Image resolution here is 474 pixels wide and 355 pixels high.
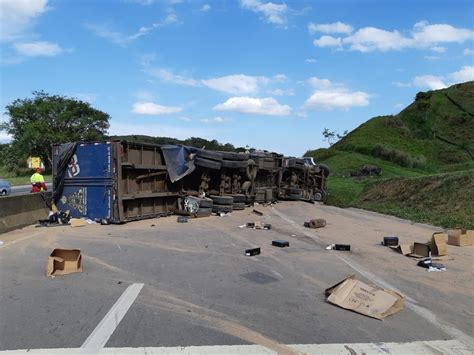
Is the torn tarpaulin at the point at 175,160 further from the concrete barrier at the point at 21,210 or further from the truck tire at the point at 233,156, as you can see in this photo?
the concrete barrier at the point at 21,210

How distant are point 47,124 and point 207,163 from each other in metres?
49.8

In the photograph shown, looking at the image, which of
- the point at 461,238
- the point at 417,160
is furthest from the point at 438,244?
the point at 417,160

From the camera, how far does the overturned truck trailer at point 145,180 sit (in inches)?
542

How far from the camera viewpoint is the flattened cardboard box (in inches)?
222

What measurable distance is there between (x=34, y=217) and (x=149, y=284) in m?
7.87

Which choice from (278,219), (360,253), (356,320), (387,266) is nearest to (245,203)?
(278,219)

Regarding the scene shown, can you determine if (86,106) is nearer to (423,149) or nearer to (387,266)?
(423,149)

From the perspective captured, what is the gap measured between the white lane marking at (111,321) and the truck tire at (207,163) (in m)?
10.3

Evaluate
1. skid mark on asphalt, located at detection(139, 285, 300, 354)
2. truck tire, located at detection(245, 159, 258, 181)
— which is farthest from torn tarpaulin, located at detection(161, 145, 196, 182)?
skid mark on asphalt, located at detection(139, 285, 300, 354)

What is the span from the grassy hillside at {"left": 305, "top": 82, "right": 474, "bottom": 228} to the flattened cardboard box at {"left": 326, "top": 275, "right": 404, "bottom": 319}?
871 centimetres

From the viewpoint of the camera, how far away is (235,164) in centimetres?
1884

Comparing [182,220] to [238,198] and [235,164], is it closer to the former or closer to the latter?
[238,198]

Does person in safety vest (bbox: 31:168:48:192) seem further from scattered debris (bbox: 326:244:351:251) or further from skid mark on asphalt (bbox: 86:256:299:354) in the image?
skid mark on asphalt (bbox: 86:256:299:354)

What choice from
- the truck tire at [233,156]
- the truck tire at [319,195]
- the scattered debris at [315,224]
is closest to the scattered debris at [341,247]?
the scattered debris at [315,224]
